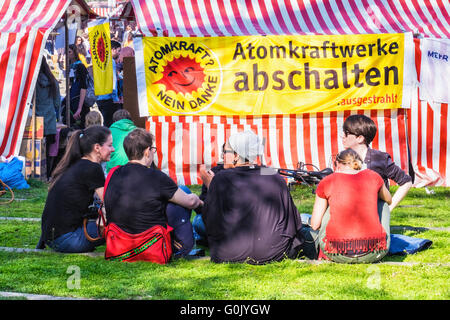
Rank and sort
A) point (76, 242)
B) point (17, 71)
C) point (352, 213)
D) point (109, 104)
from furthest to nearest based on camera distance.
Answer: point (109, 104), point (17, 71), point (76, 242), point (352, 213)

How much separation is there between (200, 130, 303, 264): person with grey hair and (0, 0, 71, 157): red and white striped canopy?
6218mm

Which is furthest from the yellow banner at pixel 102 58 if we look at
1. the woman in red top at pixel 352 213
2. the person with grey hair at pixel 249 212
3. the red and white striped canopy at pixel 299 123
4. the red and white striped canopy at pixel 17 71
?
the woman in red top at pixel 352 213

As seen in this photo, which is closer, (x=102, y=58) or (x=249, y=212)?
(x=249, y=212)

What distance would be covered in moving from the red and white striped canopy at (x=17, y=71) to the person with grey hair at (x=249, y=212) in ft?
20.4

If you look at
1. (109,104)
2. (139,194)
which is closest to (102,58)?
(109,104)

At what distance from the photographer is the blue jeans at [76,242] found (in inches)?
249

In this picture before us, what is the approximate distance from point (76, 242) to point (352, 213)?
2.42 m

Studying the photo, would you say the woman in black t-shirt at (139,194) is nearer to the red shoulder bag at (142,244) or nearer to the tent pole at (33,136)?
the red shoulder bag at (142,244)

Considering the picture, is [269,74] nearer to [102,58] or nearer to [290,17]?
[290,17]

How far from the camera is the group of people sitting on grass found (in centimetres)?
561

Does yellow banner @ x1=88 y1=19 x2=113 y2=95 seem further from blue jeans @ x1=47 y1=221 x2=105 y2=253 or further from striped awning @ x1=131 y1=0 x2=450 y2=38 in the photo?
blue jeans @ x1=47 y1=221 x2=105 y2=253

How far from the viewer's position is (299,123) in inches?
440
